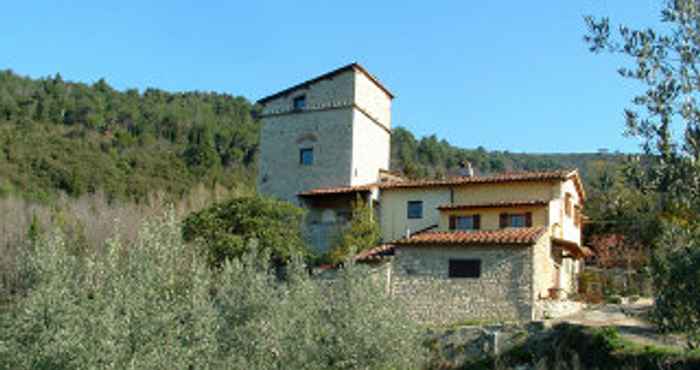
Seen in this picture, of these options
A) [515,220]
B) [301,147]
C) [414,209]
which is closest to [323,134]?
[301,147]

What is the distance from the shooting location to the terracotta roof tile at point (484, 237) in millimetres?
24594

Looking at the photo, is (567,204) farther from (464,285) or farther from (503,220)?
(464,285)

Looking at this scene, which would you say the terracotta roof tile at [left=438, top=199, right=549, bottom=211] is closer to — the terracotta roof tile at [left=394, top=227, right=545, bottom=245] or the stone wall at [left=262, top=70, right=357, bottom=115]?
the terracotta roof tile at [left=394, top=227, right=545, bottom=245]

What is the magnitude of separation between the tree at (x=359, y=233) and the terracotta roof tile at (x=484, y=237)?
3.66 meters

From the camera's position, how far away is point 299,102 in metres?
37.9

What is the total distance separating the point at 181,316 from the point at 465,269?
53.3ft

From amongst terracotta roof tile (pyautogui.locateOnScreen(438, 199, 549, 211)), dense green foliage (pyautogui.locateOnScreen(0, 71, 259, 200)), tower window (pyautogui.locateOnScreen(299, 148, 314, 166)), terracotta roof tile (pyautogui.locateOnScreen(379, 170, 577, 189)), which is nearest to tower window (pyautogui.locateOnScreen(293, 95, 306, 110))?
tower window (pyautogui.locateOnScreen(299, 148, 314, 166))

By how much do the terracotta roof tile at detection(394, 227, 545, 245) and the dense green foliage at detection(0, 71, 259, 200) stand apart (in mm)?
35624

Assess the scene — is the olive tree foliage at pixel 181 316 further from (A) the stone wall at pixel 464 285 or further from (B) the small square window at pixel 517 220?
(B) the small square window at pixel 517 220

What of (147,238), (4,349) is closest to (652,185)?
(147,238)

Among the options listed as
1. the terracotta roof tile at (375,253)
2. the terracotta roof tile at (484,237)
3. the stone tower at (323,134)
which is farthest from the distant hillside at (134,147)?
the terracotta roof tile at (484,237)

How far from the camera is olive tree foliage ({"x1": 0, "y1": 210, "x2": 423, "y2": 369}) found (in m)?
→ 9.80

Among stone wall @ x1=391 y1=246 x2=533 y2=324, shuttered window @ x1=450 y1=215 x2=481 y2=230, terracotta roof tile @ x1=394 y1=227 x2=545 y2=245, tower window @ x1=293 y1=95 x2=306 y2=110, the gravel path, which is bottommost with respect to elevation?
the gravel path

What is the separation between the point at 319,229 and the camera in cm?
3416
